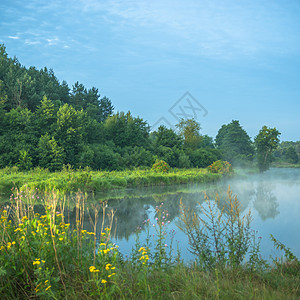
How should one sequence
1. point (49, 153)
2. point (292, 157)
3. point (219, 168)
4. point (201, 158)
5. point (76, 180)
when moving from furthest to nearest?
point (292, 157) → point (201, 158) → point (219, 168) → point (49, 153) → point (76, 180)

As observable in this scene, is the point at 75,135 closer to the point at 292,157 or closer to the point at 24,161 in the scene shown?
the point at 24,161

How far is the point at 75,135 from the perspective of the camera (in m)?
24.4

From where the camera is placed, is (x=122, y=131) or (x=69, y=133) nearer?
(x=69, y=133)

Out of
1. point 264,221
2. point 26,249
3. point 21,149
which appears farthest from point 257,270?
point 21,149

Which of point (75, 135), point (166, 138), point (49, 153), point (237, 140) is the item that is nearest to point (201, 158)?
point (166, 138)

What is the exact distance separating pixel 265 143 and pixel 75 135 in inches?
1000

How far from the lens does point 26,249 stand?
3135mm

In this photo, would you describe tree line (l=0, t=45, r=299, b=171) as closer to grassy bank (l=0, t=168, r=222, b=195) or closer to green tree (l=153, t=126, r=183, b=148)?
green tree (l=153, t=126, r=183, b=148)

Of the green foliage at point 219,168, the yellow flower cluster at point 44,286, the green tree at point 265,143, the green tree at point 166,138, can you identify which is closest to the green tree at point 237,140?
the green tree at point 265,143

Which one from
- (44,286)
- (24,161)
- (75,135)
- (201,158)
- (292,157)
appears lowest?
(44,286)

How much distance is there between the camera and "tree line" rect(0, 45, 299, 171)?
22.3 m

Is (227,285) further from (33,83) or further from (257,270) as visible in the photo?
(33,83)

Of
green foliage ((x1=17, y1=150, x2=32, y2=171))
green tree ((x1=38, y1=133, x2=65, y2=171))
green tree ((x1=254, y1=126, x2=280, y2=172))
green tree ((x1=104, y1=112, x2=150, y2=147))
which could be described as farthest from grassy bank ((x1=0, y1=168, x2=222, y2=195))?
green tree ((x1=254, y1=126, x2=280, y2=172))

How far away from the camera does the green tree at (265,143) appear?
1473 inches
